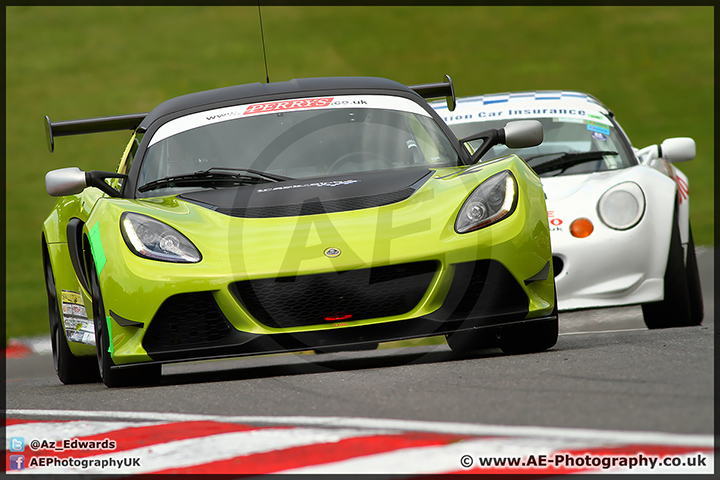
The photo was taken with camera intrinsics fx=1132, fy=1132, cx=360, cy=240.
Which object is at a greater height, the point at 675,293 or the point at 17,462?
the point at 17,462

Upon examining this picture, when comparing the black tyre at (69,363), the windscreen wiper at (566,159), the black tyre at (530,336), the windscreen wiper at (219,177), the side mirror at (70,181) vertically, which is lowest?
the black tyre at (69,363)

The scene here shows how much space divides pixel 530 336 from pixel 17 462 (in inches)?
98.8

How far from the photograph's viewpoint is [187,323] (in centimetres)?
464

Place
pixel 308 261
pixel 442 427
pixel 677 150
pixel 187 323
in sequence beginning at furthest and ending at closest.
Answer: pixel 677 150 < pixel 187 323 < pixel 308 261 < pixel 442 427

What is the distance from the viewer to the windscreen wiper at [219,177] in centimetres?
532

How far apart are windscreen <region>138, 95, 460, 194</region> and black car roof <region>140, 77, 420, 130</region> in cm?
9

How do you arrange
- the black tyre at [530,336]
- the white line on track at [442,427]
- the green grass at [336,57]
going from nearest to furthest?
the white line on track at [442,427]
the black tyre at [530,336]
the green grass at [336,57]

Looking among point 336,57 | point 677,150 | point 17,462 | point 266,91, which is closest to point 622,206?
point 677,150

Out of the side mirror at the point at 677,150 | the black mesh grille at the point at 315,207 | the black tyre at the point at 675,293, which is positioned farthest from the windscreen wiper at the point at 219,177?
the side mirror at the point at 677,150

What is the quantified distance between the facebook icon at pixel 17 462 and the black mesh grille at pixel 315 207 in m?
1.56

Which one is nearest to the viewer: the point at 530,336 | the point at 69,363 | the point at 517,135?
the point at 530,336

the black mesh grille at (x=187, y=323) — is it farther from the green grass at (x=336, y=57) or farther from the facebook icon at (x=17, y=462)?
the green grass at (x=336, y=57)

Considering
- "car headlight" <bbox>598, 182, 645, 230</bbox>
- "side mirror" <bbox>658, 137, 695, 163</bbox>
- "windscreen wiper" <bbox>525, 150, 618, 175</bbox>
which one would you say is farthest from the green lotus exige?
"side mirror" <bbox>658, 137, 695, 163</bbox>

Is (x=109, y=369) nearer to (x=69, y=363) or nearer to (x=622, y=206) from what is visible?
(x=69, y=363)
